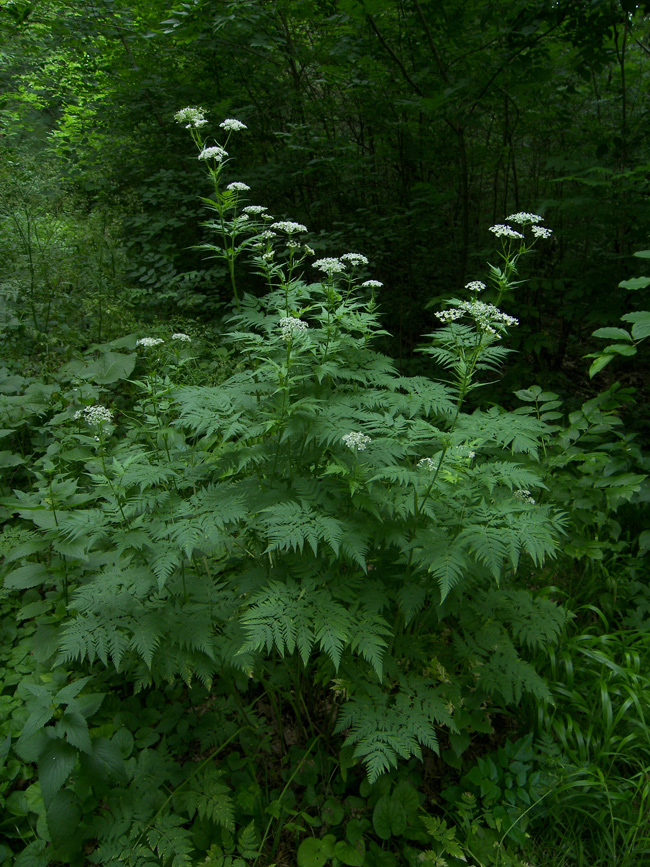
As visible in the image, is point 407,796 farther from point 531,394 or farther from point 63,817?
point 531,394

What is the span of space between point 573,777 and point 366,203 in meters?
5.81

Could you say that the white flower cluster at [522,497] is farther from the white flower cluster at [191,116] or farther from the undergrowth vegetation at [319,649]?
the white flower cluster at [191,116]

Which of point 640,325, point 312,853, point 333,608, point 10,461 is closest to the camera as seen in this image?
point 333,608

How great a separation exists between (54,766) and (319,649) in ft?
3.15

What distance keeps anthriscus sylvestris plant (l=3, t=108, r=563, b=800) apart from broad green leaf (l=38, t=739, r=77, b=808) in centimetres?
30

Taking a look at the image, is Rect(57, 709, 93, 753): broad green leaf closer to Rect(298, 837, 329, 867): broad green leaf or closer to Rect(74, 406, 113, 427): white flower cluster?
Rect(298, 837, 329, 867): broad green leaf

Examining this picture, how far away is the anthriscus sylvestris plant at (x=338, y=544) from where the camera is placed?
1.64 meters

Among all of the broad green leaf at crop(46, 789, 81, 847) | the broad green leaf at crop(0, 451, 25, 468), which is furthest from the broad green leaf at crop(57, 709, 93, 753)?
the broad green leaf at crop(0, 451, 25, 468)

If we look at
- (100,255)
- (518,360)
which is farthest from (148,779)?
(100,255)

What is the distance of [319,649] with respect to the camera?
192cm

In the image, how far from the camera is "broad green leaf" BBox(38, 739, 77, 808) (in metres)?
1.62

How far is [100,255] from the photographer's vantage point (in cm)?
538

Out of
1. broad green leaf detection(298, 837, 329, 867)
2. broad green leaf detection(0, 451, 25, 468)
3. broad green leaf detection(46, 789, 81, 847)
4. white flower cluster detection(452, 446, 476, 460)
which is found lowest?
broad green leaf detection(298, 837, 329, 867)

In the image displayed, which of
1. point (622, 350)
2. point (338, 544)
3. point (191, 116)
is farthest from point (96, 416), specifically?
point (622, 350)
